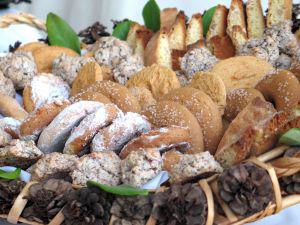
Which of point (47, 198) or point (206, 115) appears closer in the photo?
point (47, 198)

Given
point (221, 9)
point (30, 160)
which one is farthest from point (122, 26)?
point (30, 160)

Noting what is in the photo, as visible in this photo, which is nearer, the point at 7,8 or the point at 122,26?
the point at 122,26

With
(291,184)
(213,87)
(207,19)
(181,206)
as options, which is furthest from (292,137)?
(207,19)

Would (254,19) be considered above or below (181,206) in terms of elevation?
above

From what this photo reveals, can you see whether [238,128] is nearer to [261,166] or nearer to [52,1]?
[261,166]

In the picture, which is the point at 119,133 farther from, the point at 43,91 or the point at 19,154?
the point at 43,91

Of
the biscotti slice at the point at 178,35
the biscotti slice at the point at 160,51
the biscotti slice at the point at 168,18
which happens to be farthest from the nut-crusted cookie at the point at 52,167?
the biscotti slice at the point at 168,18

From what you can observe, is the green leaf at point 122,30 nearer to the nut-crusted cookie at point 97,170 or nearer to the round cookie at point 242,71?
the round cookie at point 242,71
